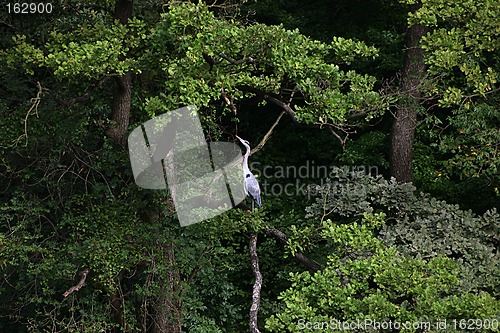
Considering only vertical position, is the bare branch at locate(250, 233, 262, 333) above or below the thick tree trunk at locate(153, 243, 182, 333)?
above

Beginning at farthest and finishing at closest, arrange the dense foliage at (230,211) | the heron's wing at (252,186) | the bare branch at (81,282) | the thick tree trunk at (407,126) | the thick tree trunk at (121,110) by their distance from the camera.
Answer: the thick tree trunk at (407,126) → the thick tree trunk at (121,110) → the bare branch at (81,282) → the heron's wing at (252,186) → the dense foliage at (230,211)

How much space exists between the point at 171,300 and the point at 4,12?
3.48 m

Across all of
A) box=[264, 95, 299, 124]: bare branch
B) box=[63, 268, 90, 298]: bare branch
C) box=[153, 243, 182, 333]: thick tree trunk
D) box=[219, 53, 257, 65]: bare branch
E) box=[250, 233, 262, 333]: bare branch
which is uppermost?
box=[219, 53, 257, 65]: bare branch

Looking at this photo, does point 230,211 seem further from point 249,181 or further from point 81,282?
point 81,282

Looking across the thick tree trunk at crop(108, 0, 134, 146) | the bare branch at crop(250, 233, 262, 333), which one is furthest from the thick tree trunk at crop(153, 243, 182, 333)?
the thick tree trunk at crop(108, 0, 134, 146)

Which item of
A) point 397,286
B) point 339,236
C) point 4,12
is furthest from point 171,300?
point 4,12

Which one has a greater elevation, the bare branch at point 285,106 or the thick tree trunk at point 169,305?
the bare branch at point 285,106

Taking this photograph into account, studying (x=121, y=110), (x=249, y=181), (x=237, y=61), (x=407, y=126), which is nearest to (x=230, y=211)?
(x=249, y=181)

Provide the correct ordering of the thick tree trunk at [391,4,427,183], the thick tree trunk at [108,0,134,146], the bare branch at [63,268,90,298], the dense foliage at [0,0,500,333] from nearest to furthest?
the dense foliage at [0,0,500,333] → the bare branch at [63,268,90,298] → the thick tree trunk at [108,0,134,146] → the thick tree trunk at [391,4,427,183]

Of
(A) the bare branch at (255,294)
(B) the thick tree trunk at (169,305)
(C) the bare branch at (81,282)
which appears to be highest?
(A) the bare branch at (255,294)

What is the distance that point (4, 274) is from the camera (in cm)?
824

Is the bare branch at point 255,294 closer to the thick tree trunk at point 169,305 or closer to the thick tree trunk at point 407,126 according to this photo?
the thick tree trunk at point 169,305

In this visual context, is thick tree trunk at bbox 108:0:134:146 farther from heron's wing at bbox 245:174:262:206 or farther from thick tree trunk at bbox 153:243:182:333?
heron's wing at bbox 245:174:262:206

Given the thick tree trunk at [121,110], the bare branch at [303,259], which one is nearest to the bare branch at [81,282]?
the thick tree trunk at [121,110]
